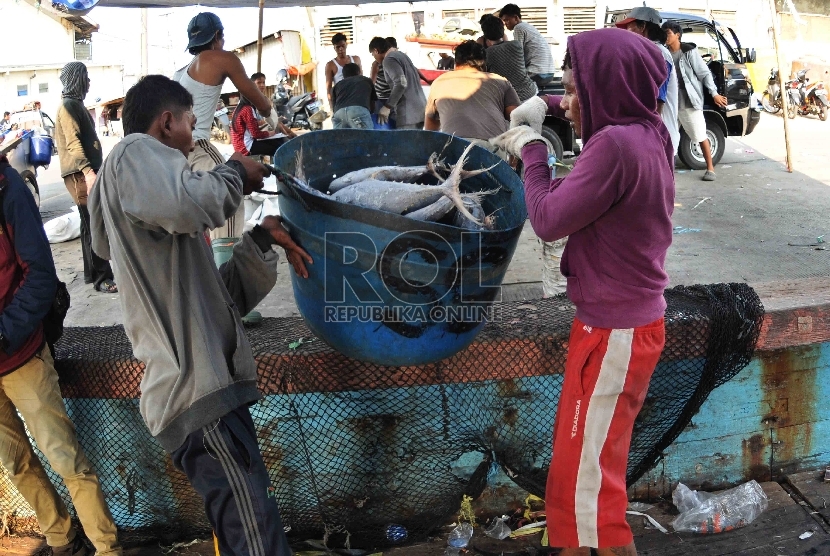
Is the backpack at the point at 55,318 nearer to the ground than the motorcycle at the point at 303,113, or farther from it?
nearer to the ground

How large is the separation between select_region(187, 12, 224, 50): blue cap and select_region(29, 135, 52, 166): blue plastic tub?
4.56 meters

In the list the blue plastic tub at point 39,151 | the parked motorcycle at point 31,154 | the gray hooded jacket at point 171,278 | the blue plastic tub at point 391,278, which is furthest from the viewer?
the blue plastic tub at point 39,151

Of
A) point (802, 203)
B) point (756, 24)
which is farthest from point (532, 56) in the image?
point (756, 24)

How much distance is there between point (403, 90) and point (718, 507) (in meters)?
6.28

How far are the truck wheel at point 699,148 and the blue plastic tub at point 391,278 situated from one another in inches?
309

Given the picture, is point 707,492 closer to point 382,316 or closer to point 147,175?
point 382,316

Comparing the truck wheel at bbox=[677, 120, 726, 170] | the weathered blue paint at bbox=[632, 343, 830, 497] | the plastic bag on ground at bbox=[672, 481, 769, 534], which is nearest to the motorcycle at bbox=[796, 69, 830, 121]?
the truck wheel at bbox=[677, 120, 726, 170]

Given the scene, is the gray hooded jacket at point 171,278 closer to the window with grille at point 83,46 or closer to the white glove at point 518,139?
the white glove at point 518,139

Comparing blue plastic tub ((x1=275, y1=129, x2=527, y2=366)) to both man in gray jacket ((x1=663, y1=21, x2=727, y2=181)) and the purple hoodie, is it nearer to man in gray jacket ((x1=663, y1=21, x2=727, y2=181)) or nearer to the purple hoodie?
the purple hoodie

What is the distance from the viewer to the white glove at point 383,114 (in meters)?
8.82

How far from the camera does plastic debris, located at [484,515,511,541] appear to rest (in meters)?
3.01

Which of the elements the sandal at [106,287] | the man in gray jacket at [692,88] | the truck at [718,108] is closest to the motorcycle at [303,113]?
the truck at [718,108]

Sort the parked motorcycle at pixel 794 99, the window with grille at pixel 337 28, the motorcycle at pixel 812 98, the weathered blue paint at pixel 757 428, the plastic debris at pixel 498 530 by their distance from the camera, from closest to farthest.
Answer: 1. the plastic debris at pixel 498 530
2. the weathered blue paint at pixel 757 428
3. the motorcycle at pixel 812 98
4. the parked motorcycle at pixel 794 99
5. the window with grille at pixel 337 28

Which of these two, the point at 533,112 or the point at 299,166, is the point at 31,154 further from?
the point at 533,112
